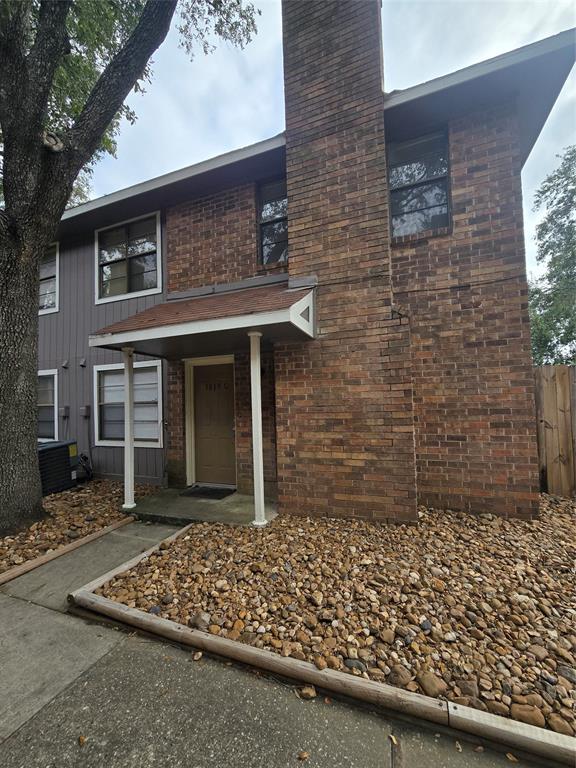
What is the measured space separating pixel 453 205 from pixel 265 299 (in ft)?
8.86

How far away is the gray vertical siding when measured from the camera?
693 centimetres

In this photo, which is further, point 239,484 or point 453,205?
point 239,484

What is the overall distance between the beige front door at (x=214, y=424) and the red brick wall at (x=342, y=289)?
146 cm

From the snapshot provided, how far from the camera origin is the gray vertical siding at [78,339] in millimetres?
6934

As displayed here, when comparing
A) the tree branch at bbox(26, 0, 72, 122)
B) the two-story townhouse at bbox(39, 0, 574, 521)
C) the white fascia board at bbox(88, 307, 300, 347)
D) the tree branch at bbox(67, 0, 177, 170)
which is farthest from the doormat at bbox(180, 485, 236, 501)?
the tree branch at bbox(26, 0, 72, 122)

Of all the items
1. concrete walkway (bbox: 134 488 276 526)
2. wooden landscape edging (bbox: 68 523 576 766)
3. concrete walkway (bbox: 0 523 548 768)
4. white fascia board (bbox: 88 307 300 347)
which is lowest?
concrete walkway (bbox: 0 523 548 768)

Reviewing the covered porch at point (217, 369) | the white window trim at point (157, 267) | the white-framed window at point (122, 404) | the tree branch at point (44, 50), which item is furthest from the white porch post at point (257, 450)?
the tree branch at point (44, 50)

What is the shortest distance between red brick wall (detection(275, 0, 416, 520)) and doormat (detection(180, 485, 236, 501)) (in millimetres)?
1282

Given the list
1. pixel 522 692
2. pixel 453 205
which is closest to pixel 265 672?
pixel 522 692

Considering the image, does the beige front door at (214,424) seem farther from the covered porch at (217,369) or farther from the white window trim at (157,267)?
the white window trim at (157,267)

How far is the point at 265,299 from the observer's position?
4.36 metres

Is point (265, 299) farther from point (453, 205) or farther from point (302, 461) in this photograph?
point (453, 205)

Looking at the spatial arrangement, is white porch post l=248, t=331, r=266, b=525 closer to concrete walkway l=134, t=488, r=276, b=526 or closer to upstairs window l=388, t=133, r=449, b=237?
concrete walkway l=134, t=488, r=276, b=526

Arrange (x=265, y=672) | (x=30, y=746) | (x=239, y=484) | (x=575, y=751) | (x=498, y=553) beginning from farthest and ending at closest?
(x=239, y=484)
(x=498, y=553)
(x=265, y=672)
(x=30, y=746)
(x=575, y=751)
